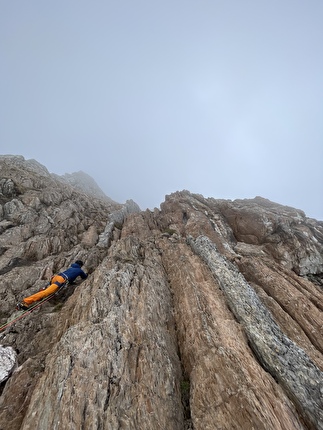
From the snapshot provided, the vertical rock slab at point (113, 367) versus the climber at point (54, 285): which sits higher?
the vertical rock slab at point (113, 367)

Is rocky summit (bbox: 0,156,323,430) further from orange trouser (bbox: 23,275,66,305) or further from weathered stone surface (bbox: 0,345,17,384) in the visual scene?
orange trouser (bbox: 23,275,66,305)

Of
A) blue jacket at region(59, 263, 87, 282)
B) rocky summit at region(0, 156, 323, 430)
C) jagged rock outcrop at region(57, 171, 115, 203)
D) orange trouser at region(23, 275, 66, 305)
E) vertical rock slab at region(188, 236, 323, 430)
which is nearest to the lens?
rocky summit at region(0, 156, 323, 430)

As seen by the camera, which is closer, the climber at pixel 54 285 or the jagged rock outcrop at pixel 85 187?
the climber at pixel 54 285

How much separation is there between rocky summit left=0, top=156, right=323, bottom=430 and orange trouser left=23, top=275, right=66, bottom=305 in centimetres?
107

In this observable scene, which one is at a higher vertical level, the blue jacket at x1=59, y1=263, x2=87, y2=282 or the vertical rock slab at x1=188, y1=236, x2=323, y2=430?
the vertical rock slab at x1=188, y1=236, x2=323, y2=430

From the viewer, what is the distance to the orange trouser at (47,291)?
675 inches

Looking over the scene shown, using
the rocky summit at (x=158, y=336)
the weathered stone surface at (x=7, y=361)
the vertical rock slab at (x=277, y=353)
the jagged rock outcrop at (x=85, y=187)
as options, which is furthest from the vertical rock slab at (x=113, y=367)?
the jagged rock outcrop at (x=85, y=187)

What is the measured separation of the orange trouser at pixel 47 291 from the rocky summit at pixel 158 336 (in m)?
1.07

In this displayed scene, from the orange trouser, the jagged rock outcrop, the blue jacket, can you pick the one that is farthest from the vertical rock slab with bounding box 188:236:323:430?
the jagged rock outcrop

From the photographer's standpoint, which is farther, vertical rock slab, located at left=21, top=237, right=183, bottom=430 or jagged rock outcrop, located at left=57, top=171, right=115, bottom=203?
jagged rock outcrop, located at left=57, top=171, right=115, bottom=203

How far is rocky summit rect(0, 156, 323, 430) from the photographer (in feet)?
32.5

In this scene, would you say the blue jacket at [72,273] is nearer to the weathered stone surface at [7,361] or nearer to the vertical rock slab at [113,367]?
the vertical rock slab at [113,367]

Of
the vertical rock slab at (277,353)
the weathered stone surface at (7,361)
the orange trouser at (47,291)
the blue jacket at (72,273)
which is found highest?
the vertical rock slab at (277,353)

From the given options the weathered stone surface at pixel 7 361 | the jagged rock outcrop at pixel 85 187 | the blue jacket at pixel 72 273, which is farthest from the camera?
the jagged rock outcrop at pixel 85 187
